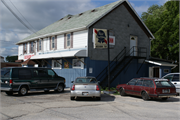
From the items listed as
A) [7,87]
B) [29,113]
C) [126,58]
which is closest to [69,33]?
[126,58]

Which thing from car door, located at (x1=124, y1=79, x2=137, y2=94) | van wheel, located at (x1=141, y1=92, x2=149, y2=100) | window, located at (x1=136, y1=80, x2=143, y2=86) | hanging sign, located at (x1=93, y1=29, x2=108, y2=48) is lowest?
van wheel, located at (x1=141, y1=92, x2=149, y2=100)

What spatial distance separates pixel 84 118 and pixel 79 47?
13.2 meters

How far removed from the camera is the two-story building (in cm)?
1955

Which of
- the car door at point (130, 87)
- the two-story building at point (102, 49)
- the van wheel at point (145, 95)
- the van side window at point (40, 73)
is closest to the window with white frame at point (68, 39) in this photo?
the two-story building at point (102, 49)

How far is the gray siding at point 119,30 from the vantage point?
19.9 meters

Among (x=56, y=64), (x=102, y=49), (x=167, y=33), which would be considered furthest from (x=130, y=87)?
(x=167, y=33)

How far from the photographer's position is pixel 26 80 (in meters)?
14.1

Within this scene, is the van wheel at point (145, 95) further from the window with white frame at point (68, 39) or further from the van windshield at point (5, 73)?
the window with white frame at point (68, 39)

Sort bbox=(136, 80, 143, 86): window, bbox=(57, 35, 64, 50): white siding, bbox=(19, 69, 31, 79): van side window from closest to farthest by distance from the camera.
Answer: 1. bbox=(136, 80, 143, 86): window
2. bbox=(19, 69, 31, 79): van side window
3. bbox=(57, 35, 64, 50): white siding

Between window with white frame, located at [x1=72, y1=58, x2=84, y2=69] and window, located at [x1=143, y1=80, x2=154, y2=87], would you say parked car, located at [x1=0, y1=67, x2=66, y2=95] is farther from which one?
window, located at [x1=143, y1=80, x2=154, y2=87]

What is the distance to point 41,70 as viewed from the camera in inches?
599

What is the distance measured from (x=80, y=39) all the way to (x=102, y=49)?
94.8 inches

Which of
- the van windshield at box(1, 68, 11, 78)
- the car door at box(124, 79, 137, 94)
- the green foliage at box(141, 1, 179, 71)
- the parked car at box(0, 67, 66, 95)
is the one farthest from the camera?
the green foliage at box(141, 1, 179, 71)

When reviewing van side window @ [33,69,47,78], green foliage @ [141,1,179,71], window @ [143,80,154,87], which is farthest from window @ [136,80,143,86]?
green foliage @ [141,1,179,71]
